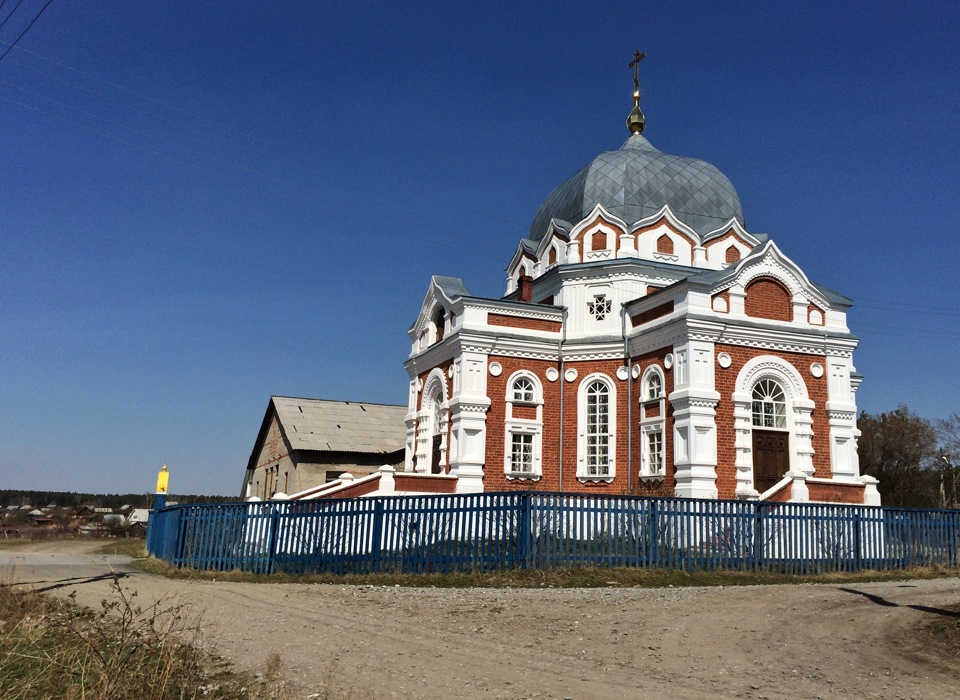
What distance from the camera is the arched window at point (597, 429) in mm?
21547

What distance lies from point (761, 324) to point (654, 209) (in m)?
6.37

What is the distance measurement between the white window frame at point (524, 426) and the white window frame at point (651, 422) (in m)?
2.88

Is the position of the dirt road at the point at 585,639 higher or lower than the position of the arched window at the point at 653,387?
lower

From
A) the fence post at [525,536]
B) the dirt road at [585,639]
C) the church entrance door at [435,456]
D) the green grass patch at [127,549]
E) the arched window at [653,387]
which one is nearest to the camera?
the dirt road at [585,639]

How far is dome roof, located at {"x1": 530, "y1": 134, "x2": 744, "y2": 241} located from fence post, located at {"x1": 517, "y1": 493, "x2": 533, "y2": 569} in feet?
45.1

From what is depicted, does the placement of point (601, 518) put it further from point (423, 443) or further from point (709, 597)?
point (423, 443)

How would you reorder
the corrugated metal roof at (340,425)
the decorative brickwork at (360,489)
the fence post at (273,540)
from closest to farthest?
the fence post at (273,540)
the decorative brickwork at (360,489)
the corrugated metal roof at (340,425)

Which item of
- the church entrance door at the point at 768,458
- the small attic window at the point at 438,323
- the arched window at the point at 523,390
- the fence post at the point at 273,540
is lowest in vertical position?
the fence post at the point at 273,540

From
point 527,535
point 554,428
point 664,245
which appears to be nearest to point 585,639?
point 527,535

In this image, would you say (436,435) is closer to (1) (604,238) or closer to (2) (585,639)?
(1) (604,238)

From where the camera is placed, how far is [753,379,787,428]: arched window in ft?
64.8

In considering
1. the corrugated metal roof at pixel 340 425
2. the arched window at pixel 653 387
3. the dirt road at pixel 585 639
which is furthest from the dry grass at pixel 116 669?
the corrugated metal roof at pixel 340 425

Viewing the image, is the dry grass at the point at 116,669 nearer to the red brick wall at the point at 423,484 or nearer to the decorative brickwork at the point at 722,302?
the red brick wall at the point at 423,484

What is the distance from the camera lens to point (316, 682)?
21.0 ft
